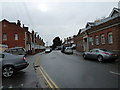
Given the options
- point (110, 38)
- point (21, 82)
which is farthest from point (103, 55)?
point (21, 82)

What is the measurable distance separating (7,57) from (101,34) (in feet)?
57.5

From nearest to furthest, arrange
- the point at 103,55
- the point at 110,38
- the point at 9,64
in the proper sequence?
1. the point at 9,64
2. the point at 103,55
3. the point at 110,38

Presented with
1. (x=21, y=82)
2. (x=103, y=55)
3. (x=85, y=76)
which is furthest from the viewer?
(x=103, y=55)

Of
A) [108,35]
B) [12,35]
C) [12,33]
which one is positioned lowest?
[108,35]

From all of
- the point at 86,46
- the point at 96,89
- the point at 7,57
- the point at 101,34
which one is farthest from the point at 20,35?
the point at 96,89

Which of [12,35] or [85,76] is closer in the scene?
[85,76]

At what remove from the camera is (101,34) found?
20125 mm

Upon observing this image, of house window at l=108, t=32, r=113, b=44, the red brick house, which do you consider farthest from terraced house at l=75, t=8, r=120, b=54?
the red brick house

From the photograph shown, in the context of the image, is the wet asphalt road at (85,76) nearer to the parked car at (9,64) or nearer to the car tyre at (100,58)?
the parked car at (9,64)

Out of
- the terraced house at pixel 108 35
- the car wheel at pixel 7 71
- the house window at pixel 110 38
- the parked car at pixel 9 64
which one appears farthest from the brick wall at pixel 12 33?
the car wheel at pixel 7 71

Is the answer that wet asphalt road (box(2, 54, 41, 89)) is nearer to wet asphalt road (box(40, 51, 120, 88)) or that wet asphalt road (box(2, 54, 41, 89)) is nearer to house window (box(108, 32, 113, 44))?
wet asphalt road (box(40, 51, 120, 88))

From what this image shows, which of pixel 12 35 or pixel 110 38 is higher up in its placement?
pixel 12 35

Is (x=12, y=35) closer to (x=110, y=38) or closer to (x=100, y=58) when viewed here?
(x=110, y=38)

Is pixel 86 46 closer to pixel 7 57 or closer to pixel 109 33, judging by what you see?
pixel 109 33
